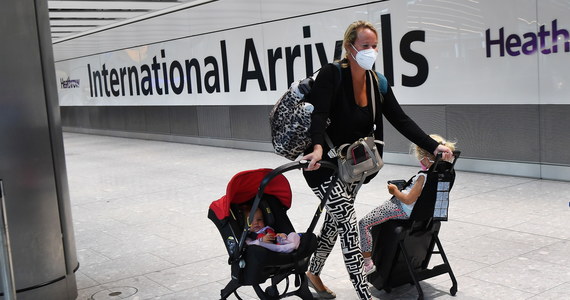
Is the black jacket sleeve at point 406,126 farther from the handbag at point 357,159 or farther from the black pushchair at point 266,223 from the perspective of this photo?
the black pushchair at point 266,223

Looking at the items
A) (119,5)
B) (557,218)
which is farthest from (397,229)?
(119,5)

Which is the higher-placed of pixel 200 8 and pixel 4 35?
pixel 200 8

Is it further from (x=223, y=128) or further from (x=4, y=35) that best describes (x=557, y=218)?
(x=223, y=128)

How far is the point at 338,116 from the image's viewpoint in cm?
387

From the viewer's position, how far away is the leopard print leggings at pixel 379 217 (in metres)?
4.00

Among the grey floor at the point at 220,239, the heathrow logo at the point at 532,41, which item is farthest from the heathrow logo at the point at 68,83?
the heathrow logo at the point at 532,41

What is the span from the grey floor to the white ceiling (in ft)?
15.7

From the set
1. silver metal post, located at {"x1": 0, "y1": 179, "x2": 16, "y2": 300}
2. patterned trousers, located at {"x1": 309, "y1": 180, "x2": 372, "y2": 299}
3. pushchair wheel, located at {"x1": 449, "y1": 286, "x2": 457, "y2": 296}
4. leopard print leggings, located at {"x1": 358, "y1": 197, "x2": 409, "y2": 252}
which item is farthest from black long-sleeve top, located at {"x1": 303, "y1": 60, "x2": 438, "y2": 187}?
silver metal post, located at {"x1": 0, "y1": 179, "x2": 16, "y2": 300}

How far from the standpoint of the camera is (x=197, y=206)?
302 inches

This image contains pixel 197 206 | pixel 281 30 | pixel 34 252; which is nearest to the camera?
pixel 34 252

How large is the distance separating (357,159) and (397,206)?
0.49 metres

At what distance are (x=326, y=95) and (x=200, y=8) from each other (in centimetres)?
1084

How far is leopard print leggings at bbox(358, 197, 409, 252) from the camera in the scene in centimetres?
400

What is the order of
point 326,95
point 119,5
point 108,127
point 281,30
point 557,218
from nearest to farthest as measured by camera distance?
point 326,95 < point 557,218 < point 281,30 < point 119,5 < point 108,127
